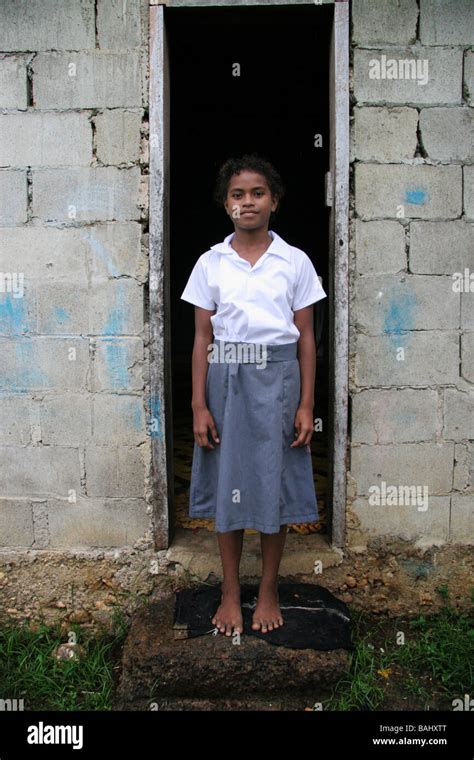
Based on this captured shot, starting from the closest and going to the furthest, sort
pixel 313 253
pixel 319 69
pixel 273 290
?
pixel 273 290
pixel 319 69
pixel 313 253

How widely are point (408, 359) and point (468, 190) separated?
2.77 ft

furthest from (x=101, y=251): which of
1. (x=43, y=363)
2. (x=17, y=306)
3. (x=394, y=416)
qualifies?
(x=394, y=416)

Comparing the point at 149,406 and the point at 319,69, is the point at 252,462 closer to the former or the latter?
the point at 149,406

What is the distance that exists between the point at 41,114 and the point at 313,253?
7.88 metres

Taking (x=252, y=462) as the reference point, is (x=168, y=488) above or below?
below

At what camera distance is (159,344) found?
2930mm

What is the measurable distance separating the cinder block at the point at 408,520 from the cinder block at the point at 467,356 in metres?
0.61

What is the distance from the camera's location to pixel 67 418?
3.01 meters

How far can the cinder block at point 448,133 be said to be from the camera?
9.41 feet

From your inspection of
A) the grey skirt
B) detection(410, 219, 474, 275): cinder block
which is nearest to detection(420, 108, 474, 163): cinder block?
detection(410, 219, 474, 275): cinder block

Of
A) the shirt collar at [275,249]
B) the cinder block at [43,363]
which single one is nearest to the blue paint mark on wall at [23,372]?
the cinder block at [43,363]

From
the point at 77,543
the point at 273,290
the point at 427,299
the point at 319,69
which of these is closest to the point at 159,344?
the point at 273,290

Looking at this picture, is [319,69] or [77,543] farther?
[319,69]

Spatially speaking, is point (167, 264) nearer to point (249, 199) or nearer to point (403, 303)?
point (249, 199)
